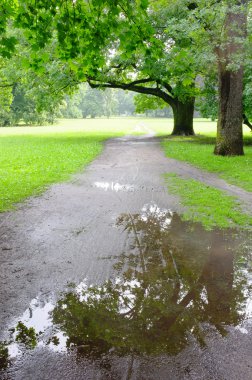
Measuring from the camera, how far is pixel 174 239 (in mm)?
6152

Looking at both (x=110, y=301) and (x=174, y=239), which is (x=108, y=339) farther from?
(x=174, y=239)

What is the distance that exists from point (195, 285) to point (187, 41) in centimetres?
1550

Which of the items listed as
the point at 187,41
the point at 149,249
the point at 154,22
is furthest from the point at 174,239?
the point at 154,22

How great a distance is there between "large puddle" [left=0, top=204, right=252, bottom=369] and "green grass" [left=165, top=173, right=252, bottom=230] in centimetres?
119

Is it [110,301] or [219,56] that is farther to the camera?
[219,56]

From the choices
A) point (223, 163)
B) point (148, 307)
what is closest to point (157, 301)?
point (148, 307)

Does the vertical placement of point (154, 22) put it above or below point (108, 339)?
above

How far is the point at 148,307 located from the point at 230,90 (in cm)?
1300

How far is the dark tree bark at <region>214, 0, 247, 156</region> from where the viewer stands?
44.7ft

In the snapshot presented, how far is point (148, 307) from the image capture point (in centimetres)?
399

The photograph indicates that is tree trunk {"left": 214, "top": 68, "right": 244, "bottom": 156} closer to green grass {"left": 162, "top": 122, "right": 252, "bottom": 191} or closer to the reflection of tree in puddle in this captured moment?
green grass {"left": 162, "top": 122, "right": 252, "bottom": 191}

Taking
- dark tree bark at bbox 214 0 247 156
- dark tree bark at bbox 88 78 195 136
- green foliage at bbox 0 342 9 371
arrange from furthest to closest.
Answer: dark tree bark at bbox 88 78 195 136 → dark tree bark at bbox 214 0 247 156 → green foliage at bbox 0 342 9 371

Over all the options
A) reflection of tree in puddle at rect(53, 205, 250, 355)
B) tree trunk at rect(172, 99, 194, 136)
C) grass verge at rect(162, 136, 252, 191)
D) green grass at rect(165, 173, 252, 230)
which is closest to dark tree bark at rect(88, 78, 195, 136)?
tree trunk at rect(172, 99, 194, 136)

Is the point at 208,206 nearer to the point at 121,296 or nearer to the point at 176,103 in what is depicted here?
the point at 121,296
